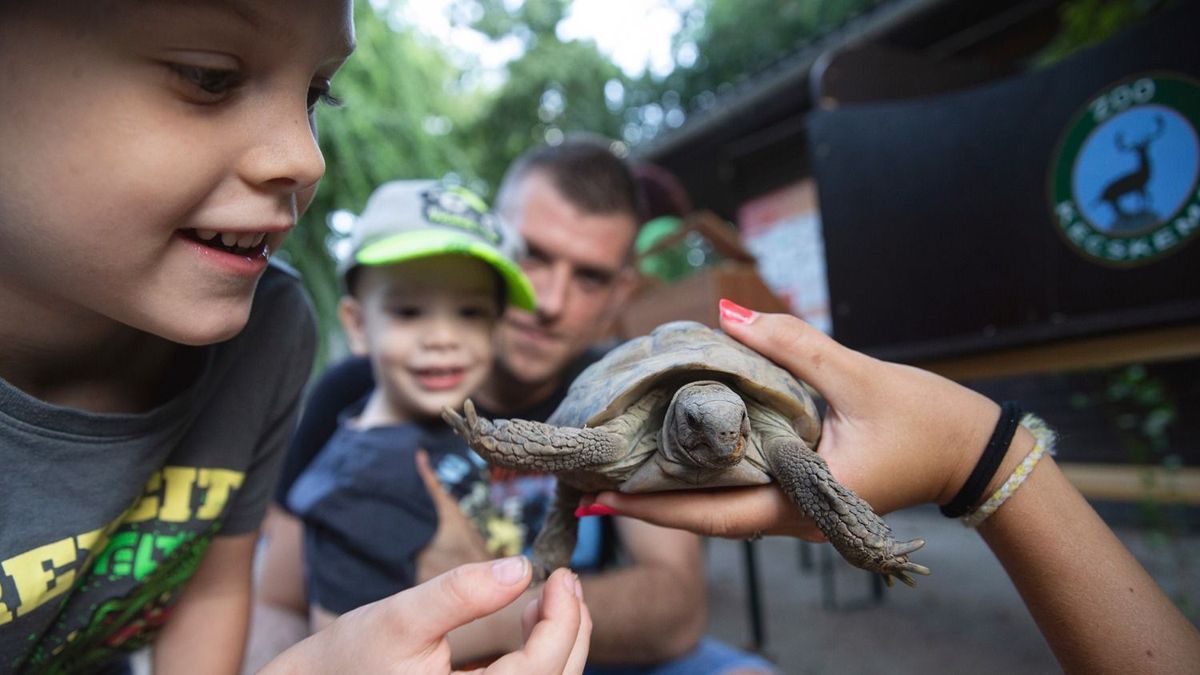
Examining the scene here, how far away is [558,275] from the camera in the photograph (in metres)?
2.31

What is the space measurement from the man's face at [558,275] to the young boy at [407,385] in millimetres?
237

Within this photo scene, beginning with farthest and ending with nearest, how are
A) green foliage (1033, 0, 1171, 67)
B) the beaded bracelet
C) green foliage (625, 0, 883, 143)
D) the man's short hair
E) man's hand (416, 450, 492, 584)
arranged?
green foliage (625, 0, 883, 143), green foliage (1033, 0, 1171, 67), the man's short hair, man's hand (416, 450, 492, 584), the beaded bracelet

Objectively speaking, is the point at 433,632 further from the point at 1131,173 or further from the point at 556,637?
the point at 1131,173

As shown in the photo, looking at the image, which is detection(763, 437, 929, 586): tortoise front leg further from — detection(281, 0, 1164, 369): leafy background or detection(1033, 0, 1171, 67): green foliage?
detection(1033, 0, 1171, 67): green foliage

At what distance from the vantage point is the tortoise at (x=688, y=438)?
0.99 meters

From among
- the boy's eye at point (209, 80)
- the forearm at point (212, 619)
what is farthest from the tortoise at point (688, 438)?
the forearm at point (212, 619)

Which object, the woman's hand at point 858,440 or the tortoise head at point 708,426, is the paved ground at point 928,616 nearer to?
the woman's hand at point 858,440

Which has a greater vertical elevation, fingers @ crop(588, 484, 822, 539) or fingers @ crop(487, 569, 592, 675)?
fingers @ crop(588, 484, 822, 539)

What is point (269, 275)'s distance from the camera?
1350 millimetres

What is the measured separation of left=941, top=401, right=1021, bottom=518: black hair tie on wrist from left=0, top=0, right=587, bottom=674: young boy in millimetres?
682

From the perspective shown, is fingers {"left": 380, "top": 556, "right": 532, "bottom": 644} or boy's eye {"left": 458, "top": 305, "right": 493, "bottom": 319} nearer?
fingers {"left": 380, "top": 556, "right": 532, "bottom": 644}

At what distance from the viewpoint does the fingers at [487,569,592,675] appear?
875 millimetres

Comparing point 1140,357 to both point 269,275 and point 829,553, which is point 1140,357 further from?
point 829,553

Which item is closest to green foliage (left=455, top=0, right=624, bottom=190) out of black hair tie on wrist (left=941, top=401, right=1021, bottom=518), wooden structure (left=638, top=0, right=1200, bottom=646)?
wooden structure (left=638, top=0, right=1200, bottom=646)
